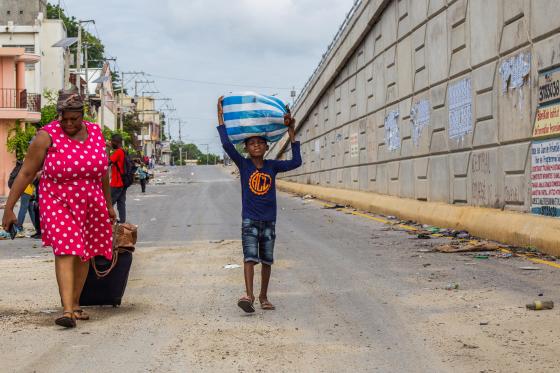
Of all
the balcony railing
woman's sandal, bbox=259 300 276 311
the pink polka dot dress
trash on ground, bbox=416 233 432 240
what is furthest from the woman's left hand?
the balcony railing

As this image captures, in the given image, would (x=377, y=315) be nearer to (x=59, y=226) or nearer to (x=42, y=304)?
(x=59, y=226)

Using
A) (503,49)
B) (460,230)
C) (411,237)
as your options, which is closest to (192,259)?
(411,237)

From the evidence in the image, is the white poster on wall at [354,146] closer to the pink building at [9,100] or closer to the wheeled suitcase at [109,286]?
the wheeled suitcase at [109,286]

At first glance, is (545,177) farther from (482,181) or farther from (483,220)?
(482,181)

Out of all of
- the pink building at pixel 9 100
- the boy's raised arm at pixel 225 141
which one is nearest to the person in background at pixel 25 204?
the boy's raised arm at pixel 225 141

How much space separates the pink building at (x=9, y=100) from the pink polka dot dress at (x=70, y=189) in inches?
1434

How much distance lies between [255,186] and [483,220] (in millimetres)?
7105

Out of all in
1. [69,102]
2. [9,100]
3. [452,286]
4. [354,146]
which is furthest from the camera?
[9,100]

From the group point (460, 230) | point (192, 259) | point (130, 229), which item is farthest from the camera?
point (460, 230)

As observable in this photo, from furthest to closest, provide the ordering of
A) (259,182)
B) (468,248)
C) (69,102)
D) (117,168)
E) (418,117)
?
(418,117)
(117,168)
(468,248)
(259,182)
(69,102)

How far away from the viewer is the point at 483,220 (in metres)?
13.2

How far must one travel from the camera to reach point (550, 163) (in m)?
11.3

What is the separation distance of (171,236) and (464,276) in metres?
7.40

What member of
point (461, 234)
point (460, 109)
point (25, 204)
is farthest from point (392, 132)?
point (25, 204)
